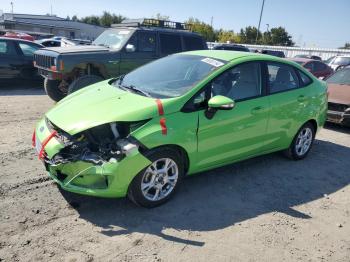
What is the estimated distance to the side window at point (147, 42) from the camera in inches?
369

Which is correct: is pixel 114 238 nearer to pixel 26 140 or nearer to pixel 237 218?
pixel 237 218

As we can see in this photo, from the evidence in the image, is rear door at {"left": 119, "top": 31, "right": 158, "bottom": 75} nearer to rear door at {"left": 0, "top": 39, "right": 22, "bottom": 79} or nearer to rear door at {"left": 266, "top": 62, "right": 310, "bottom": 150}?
rear door at {"left": 0, "top": 39, "right": 22, "bottom": 79}

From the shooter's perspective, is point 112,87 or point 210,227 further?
point 112,87

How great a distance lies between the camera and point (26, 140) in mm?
6109

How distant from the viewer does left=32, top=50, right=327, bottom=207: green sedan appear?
3719 mm

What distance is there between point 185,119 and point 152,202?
996 mm

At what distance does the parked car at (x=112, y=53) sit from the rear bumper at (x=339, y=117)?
4157mm

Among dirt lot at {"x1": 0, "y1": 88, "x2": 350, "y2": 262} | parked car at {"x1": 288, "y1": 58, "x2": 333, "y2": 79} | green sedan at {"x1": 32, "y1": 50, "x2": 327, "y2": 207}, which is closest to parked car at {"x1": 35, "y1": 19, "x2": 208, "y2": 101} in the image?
dirt lot at {"x1": 0, "y1": 88, "x2": 350, "y2": 262}

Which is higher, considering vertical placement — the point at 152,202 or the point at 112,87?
the point at 112,87

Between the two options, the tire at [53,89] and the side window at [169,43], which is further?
the side window at [169,43]

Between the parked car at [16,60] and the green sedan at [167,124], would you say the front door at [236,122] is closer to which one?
the green sedan at [167,124]

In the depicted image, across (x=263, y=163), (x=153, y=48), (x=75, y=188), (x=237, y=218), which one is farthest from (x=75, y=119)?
(x=153, y=48)

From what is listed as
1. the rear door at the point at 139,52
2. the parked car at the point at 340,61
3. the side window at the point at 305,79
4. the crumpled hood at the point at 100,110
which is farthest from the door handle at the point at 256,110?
the parked car at the point at 340,61

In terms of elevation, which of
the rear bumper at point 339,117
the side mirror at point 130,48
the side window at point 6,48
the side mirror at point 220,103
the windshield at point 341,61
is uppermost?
the side mirror at point 130,48
